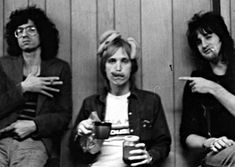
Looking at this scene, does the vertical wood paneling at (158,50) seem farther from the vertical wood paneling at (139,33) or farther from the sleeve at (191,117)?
the sleeve at (191,117)

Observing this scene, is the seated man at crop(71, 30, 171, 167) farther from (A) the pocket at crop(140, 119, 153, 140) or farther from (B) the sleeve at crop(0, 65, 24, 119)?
(B) the sleeve at crop(0, 65, 24, 119)

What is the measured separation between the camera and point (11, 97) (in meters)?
2.37

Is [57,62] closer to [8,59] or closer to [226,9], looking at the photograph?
[8,59]

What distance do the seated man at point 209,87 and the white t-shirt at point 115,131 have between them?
11.2 inches

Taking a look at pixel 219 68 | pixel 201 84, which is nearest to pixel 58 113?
pixel 201 84

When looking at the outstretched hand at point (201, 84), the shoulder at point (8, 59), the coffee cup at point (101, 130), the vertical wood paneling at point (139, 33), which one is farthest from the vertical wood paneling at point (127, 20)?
the coffee cup at point (101, 130)

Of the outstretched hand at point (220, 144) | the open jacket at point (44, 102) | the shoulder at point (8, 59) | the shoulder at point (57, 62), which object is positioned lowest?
the outstretched hand at point (220, 144)

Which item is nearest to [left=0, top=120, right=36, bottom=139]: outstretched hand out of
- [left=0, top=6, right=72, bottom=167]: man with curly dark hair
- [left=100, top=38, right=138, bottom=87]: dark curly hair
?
[left=0, top=6, right=72, bottom=167]: man with curly dark hair

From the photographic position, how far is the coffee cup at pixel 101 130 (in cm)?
211

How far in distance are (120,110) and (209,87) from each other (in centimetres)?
39

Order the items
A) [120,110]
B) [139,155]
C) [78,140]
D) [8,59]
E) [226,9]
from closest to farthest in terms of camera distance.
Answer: [139,155] < [78,140] < [120,110] < [8,59] < [226,9]

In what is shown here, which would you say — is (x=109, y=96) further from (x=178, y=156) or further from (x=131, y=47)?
(x=178, y=156)

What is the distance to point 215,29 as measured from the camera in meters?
2.43

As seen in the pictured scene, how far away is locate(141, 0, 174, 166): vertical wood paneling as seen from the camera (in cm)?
261
